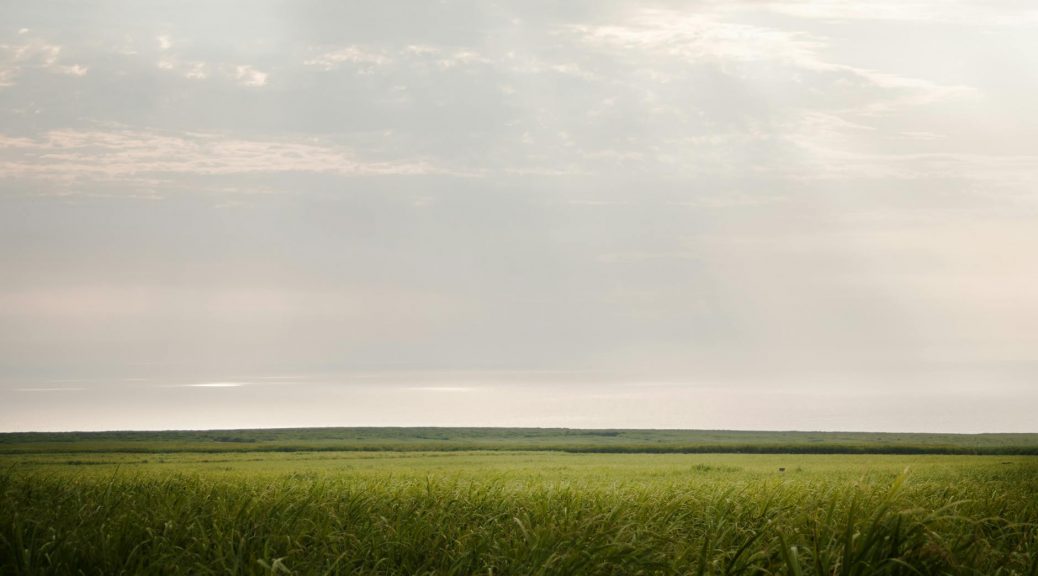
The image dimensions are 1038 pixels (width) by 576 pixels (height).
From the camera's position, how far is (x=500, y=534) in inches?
381

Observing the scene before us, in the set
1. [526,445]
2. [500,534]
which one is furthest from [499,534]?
[526,445]

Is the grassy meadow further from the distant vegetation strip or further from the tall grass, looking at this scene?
the distant vegetation strip

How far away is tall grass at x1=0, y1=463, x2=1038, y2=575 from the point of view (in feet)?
23.8

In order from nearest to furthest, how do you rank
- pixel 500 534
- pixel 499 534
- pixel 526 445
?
pixel 499 534, pixel 500 534, pixel 526 445

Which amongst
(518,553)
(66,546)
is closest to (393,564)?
(518,553)

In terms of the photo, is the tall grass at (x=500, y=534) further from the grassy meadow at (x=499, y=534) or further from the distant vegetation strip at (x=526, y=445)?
the distant vegetation strip at (x=526, y=445)

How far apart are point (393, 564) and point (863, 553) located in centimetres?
476

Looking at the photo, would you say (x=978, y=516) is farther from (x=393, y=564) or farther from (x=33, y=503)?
(x=33, y=503)

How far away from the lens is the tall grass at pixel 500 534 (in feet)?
23.8

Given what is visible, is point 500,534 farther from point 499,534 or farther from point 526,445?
point 526,445

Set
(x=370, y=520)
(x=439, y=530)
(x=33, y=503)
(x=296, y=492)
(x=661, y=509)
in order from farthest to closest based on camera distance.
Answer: (x=296, y=492) → (x=33, y=503) → (x=661, y=509) → (x=370, y=520) → (x=439, y=530)

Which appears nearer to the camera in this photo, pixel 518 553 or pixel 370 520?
pixel 518 553

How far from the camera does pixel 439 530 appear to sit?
9.73 m

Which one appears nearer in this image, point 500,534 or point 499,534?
point 499,534
